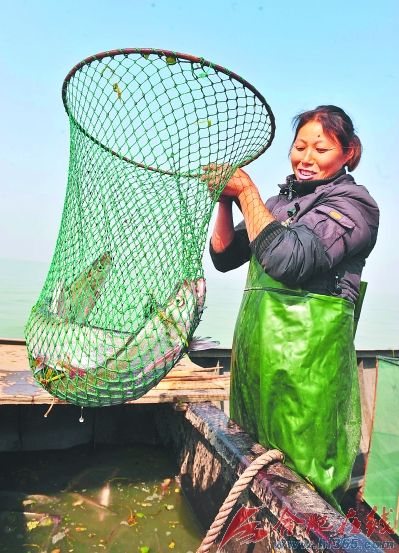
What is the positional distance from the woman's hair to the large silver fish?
3.82 ft

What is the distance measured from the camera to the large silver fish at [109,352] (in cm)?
230

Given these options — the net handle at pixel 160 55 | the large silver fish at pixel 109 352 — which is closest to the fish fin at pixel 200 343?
the large silver fish at pixel 109 352

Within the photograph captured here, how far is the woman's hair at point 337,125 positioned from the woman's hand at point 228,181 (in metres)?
0.50

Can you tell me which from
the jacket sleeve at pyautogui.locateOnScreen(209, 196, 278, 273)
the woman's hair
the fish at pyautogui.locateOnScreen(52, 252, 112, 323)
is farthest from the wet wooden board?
the woman's hair

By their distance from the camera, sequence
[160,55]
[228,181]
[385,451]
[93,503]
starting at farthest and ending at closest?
[385,451] < [93,503] < [228,181] < [160,55]

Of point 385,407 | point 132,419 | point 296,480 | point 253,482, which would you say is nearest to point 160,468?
point 132,419

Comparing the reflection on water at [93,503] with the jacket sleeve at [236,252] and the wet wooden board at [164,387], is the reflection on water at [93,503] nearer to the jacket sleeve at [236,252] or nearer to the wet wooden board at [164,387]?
the wet wooden board at [164,387]

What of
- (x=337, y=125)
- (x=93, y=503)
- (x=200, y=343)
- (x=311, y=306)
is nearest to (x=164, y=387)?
(x=93, y=503)

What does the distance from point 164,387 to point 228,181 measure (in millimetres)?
2589

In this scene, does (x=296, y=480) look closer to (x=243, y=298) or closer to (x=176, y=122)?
(x=243, y=298)

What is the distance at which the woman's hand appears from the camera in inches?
94.7

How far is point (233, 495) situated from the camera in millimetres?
2262

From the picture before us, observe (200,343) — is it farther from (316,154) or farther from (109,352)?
(316,154)

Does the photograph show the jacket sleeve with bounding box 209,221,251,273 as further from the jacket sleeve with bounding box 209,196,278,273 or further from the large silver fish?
the large silver fish
